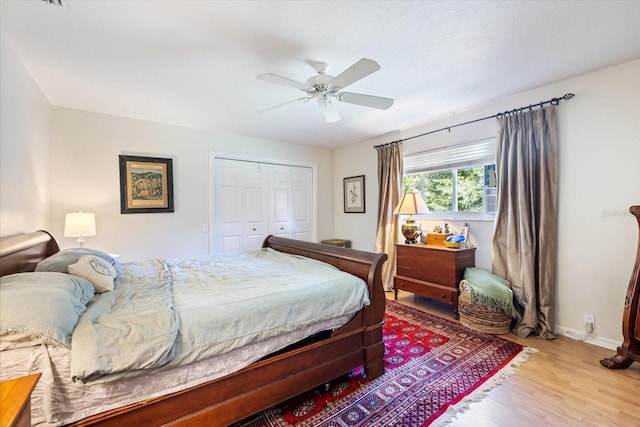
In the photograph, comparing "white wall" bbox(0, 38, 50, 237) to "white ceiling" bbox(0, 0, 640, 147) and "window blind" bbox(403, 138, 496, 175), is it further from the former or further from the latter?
"window blind" bbox(403, 138, 496, 175)

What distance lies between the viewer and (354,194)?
5.26 m

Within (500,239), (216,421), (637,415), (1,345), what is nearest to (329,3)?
(1,345)

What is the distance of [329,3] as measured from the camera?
168cm

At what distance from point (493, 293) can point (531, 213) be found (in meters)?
0.92

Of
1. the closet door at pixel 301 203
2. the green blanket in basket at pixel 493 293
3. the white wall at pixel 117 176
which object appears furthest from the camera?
the closet door at pixel 301 203

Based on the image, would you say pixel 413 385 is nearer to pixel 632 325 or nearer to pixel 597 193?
pixel 632 325

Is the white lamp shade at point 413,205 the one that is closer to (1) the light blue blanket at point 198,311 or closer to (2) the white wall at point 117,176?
(1) the light blue blanket at point 198,311

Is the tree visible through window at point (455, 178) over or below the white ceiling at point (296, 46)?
below

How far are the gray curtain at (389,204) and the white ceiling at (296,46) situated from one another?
124 cm

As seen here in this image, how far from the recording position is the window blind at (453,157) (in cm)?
337

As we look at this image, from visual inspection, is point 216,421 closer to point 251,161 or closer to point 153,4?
point 153,4

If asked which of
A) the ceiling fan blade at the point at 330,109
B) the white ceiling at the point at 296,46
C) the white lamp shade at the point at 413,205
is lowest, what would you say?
the white lamp shade at the point at 413,205

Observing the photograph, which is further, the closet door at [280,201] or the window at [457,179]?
the closet door at [280,201]

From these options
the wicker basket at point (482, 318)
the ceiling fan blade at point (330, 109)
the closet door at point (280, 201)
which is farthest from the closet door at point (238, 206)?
the wicker basket at point (482, 318)
